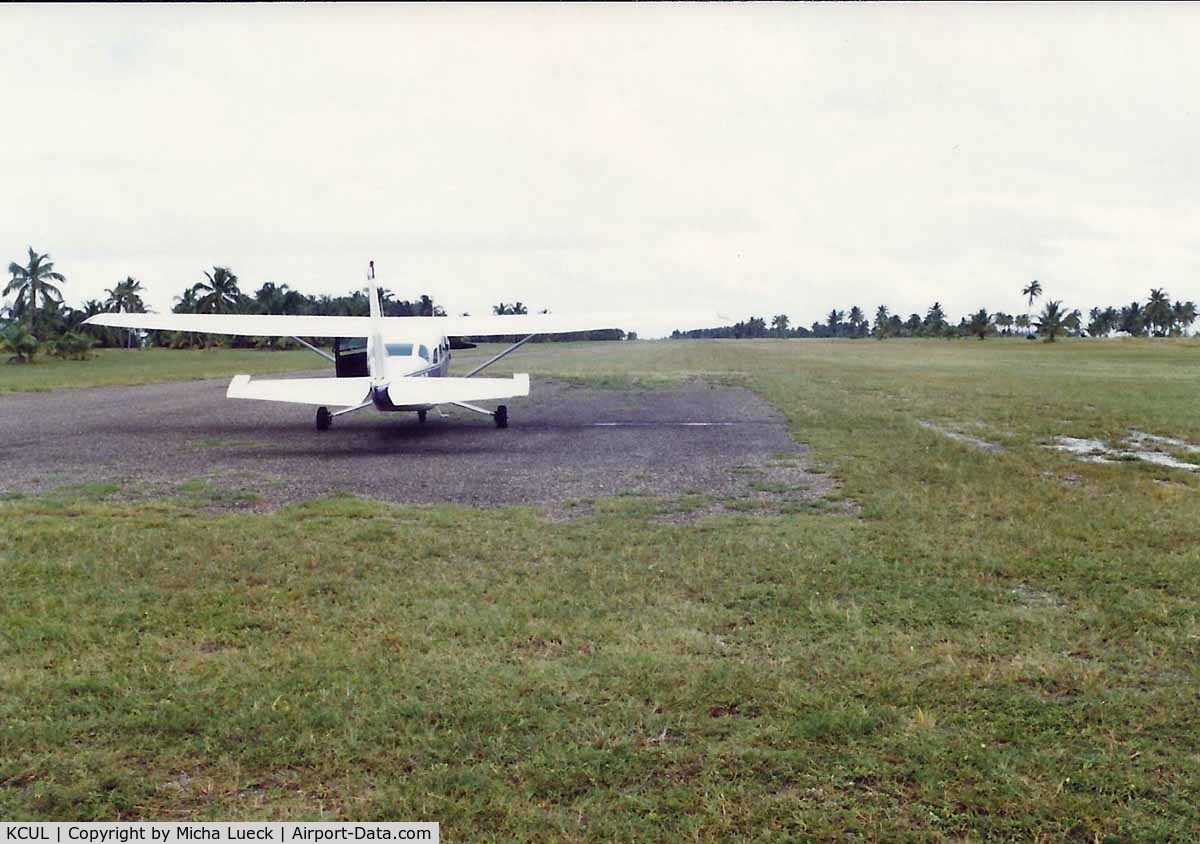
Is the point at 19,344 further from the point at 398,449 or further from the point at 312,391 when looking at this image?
the point at 398,449

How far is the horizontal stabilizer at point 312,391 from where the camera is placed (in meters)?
13.2

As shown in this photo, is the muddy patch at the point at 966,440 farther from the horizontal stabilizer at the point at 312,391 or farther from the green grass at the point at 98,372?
the green grass at the point at 98,372

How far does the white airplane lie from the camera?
44.3 ft

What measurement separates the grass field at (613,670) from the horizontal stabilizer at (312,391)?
16.3 feet

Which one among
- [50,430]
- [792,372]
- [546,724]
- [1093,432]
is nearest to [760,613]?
[546,724]

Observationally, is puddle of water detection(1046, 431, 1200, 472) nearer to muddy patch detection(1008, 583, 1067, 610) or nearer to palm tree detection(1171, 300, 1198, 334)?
muddy patch detection(1008, 583, 1067, 610)

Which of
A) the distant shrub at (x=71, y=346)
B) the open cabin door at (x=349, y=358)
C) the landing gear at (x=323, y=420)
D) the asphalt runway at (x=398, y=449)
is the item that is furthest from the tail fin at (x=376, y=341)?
the distant shrub at (x=71, y=346)

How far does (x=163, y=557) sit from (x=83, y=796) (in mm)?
3578

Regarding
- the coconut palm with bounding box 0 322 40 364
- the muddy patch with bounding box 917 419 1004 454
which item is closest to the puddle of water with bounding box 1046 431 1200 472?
the muddy patch with bounding box 917 419 1004 454

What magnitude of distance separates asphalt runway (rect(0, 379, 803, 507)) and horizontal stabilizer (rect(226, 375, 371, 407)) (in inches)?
32.1

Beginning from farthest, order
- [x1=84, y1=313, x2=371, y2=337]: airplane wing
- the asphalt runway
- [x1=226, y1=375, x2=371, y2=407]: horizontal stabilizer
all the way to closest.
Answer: [x1=84, y1=313, x2=371, y2=337]: airplane wing → [x1=226, y1=375, x2=371, y2=407]: horizontal stabilizer → the asphalt runway

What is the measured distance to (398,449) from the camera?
13.3 meters

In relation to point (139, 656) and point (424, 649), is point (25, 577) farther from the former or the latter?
point (424, 649)

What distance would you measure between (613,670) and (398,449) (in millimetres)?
9630
